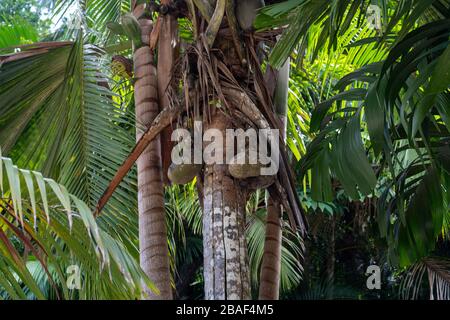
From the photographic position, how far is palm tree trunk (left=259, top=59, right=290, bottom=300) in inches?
134

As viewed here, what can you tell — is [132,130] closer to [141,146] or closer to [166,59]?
[166,59]

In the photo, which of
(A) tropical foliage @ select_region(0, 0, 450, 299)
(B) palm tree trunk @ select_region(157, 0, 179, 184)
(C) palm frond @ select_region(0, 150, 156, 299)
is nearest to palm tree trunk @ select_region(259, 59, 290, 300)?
(A) tropical foliage @ select_region(0, 0, 450, 299)

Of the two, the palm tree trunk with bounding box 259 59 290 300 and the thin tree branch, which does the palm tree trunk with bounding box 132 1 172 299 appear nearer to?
the thin tree branch

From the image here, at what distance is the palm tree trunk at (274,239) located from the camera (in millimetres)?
3404

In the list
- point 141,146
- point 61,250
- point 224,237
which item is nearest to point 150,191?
point 141,146

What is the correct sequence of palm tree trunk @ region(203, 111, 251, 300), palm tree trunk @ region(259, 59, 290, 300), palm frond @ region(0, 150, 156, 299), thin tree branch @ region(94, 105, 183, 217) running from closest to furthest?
palm frond @ region(0, 150, 156, 299)
palm tree trunk @ region(203, 111, 251, 300)
thin tree branch @ region(94, 105, 183, 217)
palm tree trunk @ region(259, 59, 290, 300)

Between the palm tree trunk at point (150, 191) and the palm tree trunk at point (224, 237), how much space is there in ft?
1.27

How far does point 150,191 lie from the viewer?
3.28 metres

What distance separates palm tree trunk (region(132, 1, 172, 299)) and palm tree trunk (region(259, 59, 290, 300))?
0.50 metres

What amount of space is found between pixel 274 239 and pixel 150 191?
0.63 metres

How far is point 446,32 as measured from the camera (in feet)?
9.19

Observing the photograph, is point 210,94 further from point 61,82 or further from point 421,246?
point 421,246

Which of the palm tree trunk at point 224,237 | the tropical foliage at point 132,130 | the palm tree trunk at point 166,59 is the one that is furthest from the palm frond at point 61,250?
the palm tree trunk at point 166,59
